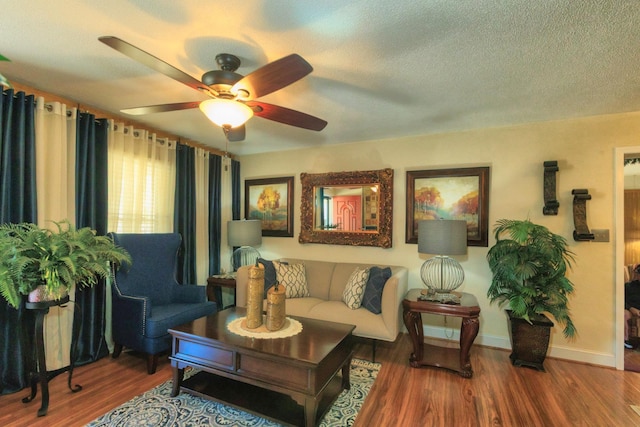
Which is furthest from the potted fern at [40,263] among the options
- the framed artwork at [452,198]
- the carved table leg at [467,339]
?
the framed artwork at [452,198]

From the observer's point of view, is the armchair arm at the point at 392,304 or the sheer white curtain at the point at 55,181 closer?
the sheer white curtain at the point at 55,181

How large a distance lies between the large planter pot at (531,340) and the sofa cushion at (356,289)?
146 cm

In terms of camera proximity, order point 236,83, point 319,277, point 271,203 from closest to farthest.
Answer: point 236,83
point 319,277
point 271,203

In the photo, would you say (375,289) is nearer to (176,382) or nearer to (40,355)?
(176,382)

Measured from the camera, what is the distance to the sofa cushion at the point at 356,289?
3.05 metres

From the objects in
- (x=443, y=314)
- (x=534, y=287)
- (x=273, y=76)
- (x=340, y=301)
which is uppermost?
(x=273, y=76)

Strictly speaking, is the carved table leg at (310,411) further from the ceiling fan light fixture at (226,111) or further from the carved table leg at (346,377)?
the ceiling fan light fixture at (226,111)

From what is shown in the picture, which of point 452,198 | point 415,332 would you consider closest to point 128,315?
point 415,332

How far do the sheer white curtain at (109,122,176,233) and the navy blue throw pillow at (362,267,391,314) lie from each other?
2495 mm

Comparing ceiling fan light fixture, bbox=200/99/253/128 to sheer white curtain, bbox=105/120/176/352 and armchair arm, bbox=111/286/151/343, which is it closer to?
armchair arm, bbox=111/286/151/343

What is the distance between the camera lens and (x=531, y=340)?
276 centimetres

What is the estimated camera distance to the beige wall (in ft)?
9.41

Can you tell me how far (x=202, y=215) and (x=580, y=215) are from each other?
431 centimetres

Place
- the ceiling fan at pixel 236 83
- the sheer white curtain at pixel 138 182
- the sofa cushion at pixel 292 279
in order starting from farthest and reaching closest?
the sofa cushion at pixel 292 279, the sheer white curtain at pixel 138 182, the ceiling fan at pixel 236 83
